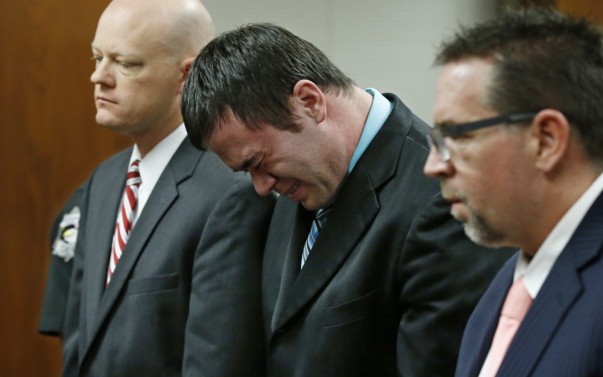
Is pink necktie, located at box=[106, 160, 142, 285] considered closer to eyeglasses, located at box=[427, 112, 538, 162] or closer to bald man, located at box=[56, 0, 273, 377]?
bald man, located at box=[56, 0, 273, 377]

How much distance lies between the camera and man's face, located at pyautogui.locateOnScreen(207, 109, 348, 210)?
2.34 metres

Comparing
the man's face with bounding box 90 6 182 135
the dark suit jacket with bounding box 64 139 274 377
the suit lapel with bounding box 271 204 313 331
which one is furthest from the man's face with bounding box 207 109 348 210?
the man's face with bounding box 90 6 182 135

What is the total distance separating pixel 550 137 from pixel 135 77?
1.56 meters

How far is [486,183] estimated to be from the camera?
5.75ft

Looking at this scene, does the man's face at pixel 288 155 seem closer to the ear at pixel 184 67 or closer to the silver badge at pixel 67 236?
the ear at pixel 184 67

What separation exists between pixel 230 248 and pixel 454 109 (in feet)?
3.27

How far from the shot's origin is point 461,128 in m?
1.75

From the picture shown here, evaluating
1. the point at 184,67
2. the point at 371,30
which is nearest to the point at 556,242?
the point at 184,67

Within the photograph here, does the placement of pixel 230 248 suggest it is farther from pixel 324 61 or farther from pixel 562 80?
pixel 562 80

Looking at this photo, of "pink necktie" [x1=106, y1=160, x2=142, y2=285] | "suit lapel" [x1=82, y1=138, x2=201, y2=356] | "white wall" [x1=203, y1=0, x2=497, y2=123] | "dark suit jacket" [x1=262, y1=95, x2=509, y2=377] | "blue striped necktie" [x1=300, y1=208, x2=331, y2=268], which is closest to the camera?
"dark suit jacket" [x1=262, y1=95, x2=509, y2=377]

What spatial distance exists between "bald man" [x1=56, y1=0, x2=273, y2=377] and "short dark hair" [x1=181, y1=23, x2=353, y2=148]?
37 cm

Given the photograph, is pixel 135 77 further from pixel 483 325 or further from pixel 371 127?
pixel 483 325

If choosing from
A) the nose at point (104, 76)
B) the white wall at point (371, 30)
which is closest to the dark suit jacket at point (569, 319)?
the nose at point (104, 76)

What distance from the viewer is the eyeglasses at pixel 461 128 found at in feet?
5.56
